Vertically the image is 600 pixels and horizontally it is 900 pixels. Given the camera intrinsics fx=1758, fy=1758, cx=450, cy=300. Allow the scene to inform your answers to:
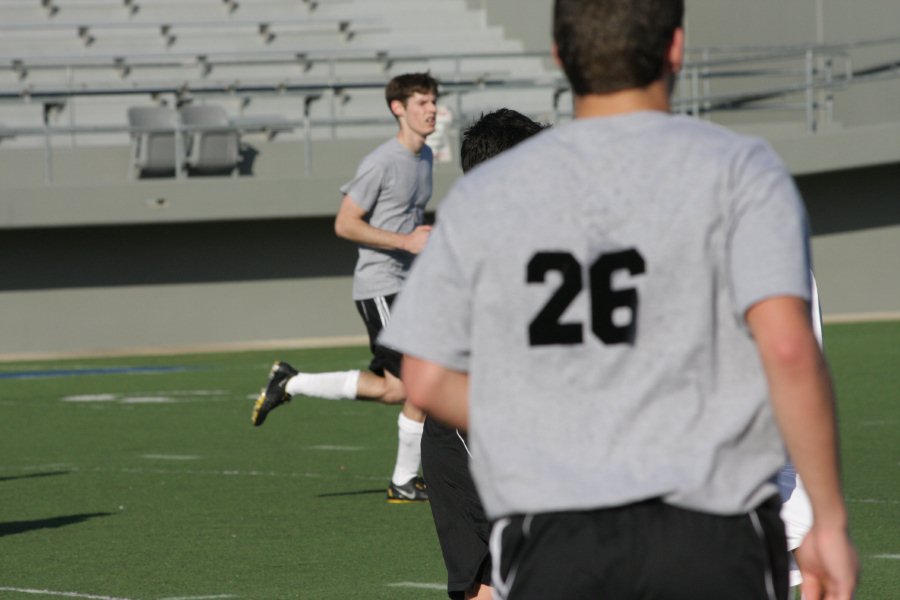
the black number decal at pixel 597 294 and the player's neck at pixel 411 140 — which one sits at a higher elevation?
the black number decal at pixel 597 294

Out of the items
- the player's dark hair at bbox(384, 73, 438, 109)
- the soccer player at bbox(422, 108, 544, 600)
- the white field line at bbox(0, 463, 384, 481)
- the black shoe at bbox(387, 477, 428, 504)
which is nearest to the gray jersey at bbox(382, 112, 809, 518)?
A: the soccer player at bbox(422, 108, 544, 600)

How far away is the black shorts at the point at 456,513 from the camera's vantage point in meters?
5.22

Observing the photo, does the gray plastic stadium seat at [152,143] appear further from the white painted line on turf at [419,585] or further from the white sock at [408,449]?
the white painted line on turf at [419,585]

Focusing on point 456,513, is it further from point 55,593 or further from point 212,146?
point 212,146

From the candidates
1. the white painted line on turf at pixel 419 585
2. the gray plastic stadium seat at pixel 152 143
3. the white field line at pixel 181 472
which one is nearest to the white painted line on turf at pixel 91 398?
the white field line at pixel 181 472

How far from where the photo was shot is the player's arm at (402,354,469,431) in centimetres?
291

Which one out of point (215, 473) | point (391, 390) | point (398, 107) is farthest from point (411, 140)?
point (215, 473)

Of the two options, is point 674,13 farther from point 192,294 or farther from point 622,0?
point 192,294

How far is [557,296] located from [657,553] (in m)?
0.43

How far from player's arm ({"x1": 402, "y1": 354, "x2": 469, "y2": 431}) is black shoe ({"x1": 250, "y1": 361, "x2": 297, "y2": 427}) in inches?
280

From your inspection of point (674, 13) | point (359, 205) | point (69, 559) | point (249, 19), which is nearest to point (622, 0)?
point (674, 13)

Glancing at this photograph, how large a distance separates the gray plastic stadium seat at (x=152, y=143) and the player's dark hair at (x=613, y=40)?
21304 millimetres

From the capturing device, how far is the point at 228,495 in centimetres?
973

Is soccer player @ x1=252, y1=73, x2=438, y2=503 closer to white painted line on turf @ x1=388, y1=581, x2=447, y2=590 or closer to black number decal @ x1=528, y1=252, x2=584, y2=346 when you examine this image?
white painted line on turf @ x1=388, y1=581, x2=447, y2=590
